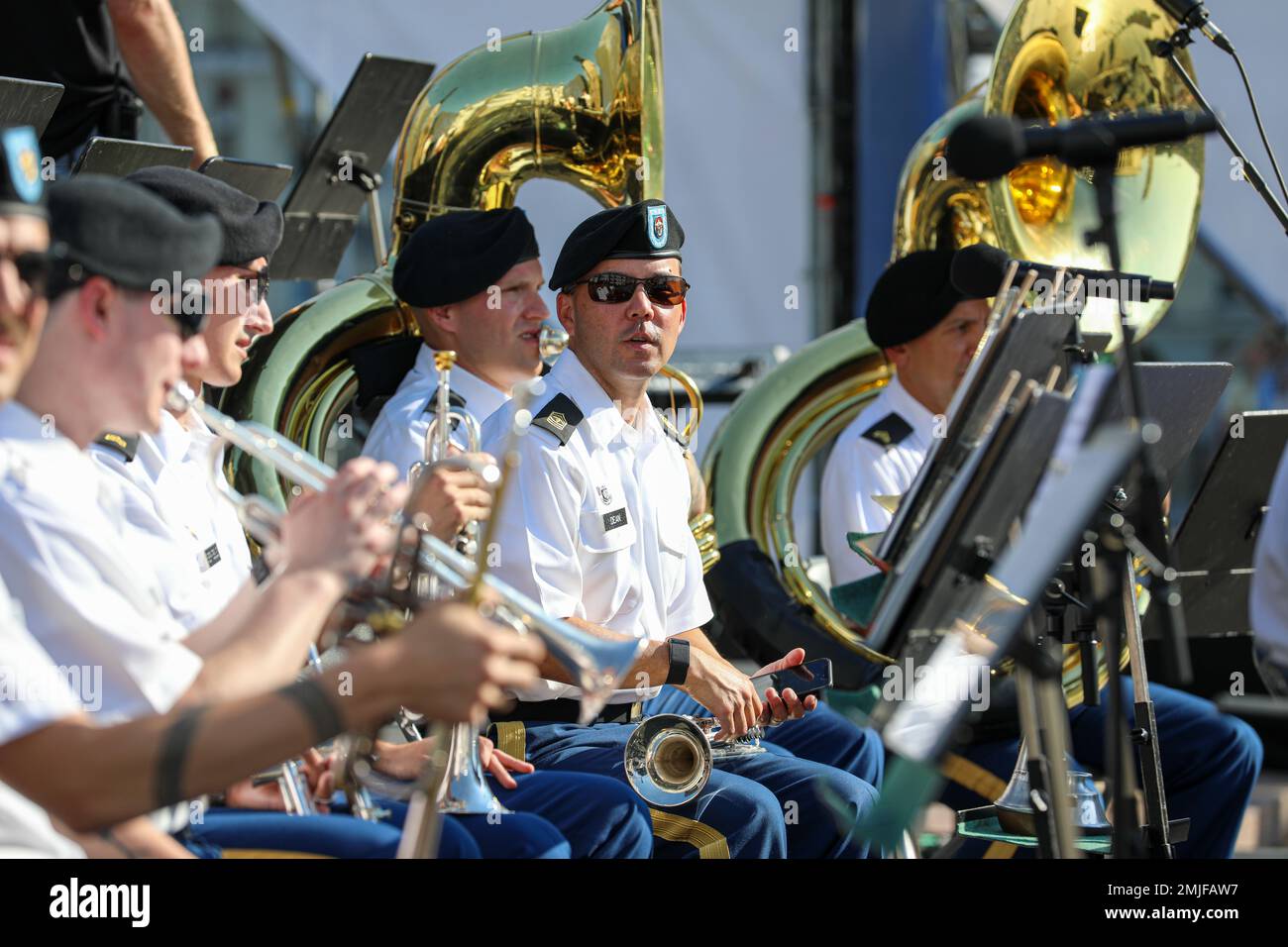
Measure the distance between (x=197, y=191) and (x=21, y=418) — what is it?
0.84 metres

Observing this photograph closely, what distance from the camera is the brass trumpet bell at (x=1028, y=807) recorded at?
3.62 m

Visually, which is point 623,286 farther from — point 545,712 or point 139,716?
point 139,716

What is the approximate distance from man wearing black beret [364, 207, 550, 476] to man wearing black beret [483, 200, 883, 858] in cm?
34

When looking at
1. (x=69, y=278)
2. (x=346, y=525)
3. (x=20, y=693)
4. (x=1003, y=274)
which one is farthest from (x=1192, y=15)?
(x=20, y=693)

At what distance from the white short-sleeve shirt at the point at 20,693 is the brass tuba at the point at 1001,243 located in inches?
103

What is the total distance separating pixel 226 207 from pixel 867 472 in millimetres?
2084

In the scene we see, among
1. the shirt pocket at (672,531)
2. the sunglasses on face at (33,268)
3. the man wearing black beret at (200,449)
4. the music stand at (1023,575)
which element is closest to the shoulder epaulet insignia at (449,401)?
the shirt pocket at (672,531)

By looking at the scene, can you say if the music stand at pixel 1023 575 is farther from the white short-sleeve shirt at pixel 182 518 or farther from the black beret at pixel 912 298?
the black beret at pixel 912 298

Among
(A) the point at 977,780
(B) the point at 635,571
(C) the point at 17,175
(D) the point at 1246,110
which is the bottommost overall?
(A) the point at 977,780

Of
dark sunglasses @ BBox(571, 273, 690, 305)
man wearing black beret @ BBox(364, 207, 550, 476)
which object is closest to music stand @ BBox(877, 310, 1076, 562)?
dark sunglasses @ BBox(571, 273, 690, 305)

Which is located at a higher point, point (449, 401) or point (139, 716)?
point (449, 401)

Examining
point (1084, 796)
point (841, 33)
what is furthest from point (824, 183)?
point (1084, 796)

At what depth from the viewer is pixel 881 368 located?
4801mm

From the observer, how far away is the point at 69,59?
3.98 m
